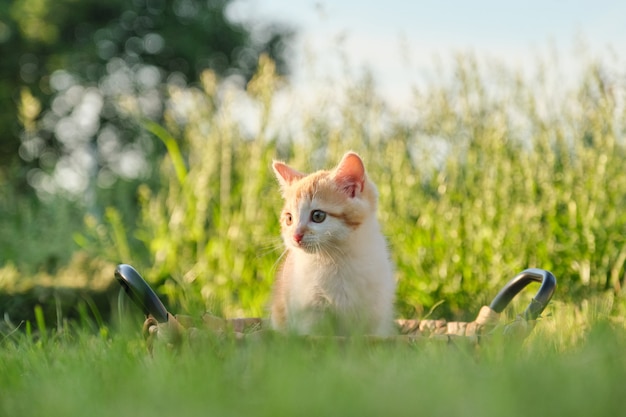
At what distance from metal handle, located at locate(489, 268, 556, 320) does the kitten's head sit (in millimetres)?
498

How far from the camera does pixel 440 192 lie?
11.7 feet

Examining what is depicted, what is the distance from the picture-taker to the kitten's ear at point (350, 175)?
2.31 metres

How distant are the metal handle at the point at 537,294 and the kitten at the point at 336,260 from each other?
351 millimetres

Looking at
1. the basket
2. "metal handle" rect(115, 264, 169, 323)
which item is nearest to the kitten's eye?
the basket

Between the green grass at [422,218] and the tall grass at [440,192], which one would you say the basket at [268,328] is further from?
the tall grass at [440,192]

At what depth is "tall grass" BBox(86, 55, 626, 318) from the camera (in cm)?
352

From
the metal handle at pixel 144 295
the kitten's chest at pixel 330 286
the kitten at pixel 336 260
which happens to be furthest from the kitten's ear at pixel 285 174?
the metal handle at pixel 144 295

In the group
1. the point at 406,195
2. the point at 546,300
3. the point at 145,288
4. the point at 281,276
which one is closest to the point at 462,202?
the point at 406,195

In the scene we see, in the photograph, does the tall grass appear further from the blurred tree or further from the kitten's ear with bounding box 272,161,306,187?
the blurred tree

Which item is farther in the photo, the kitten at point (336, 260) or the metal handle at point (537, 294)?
the kitten at point (336, 260)

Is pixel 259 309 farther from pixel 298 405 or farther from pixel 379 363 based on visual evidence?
pixel 298 405

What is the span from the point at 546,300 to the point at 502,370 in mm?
609

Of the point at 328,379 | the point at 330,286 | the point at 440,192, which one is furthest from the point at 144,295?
the point at 440,192

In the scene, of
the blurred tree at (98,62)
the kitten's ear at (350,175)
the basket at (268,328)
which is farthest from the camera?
the blurred tree at (98,62)
